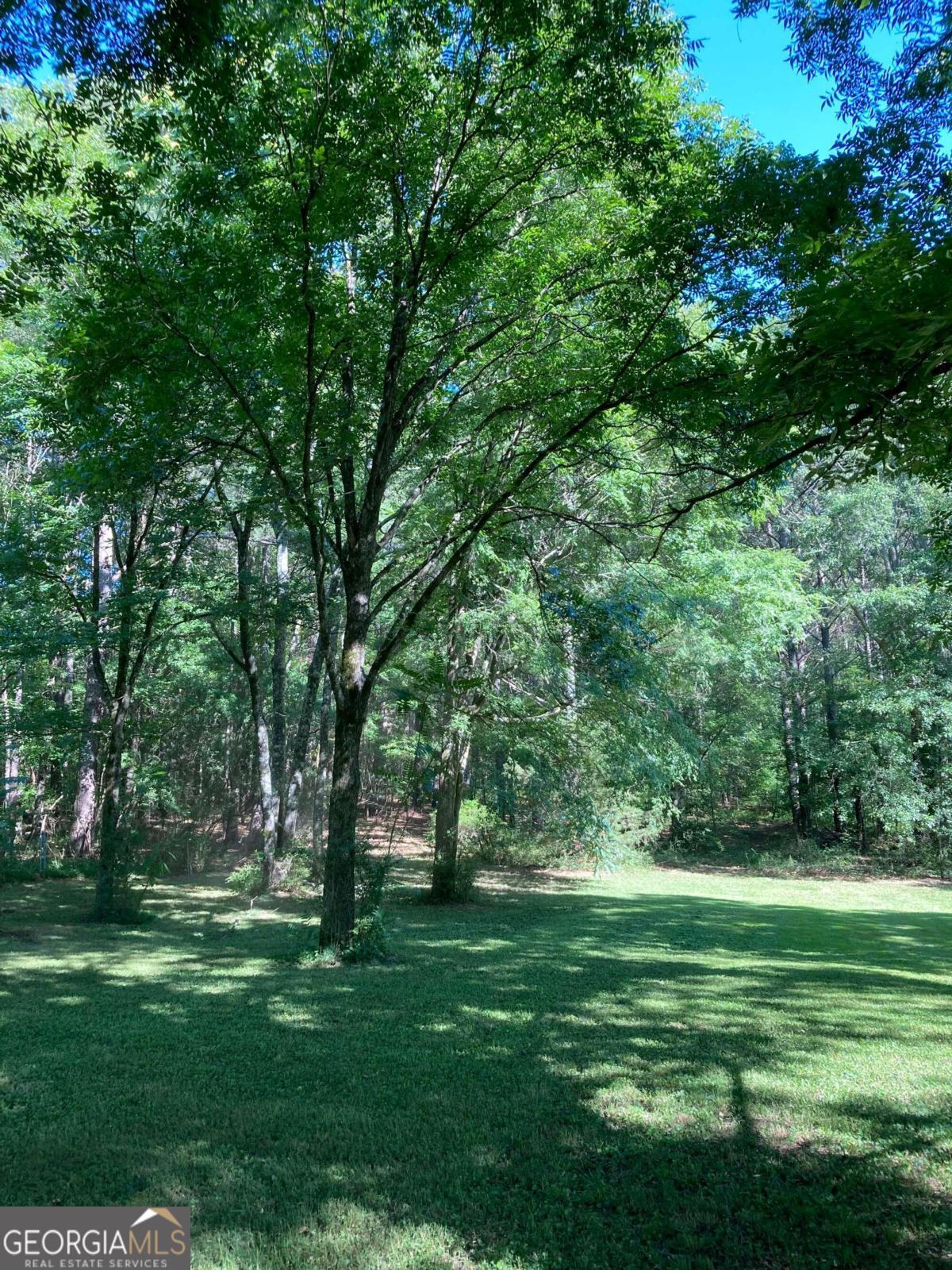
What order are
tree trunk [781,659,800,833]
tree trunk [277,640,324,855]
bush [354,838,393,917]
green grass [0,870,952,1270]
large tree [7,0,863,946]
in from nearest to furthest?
green grass [0,870,952,1270] → large tree [7,0,863,946] → bush [354,838,393,917] → tree trunk [277,640,324,855] → tree trunk [781,659,800,833]

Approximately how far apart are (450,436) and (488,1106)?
7584 mm

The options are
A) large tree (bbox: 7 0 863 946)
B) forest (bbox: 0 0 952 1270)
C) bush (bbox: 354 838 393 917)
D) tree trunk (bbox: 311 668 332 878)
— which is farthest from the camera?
tree trunk (bbox: 311 668 332 878)

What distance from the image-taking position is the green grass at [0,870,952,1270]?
292cm

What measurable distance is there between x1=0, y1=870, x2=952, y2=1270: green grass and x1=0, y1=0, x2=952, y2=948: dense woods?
98.5 inches

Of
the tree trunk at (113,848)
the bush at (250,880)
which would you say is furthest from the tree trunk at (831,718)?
the tree trunk at (113,848)

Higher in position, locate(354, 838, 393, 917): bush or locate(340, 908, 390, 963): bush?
locate(354, 838, 393, 917): bush

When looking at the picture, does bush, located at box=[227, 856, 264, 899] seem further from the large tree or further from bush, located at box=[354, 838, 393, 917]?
the large tree

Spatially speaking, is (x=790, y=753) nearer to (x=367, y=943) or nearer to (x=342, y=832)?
(x=367, y=943)

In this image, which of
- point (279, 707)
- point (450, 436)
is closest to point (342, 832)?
point (450, 436)

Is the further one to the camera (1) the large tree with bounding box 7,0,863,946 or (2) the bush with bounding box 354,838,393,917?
(2) the bush with bounding box 354,838,393,917

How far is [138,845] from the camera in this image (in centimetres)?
1236

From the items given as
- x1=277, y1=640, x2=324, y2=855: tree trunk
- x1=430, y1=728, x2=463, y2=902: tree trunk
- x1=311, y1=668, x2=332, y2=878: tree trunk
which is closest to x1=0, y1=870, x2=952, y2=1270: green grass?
x1=430, y1=728, x2=463, y2=902: tree trunk

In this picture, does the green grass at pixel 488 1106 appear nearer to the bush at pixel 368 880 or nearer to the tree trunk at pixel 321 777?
the bush at pixel 368 880

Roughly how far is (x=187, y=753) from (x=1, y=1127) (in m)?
26.0
